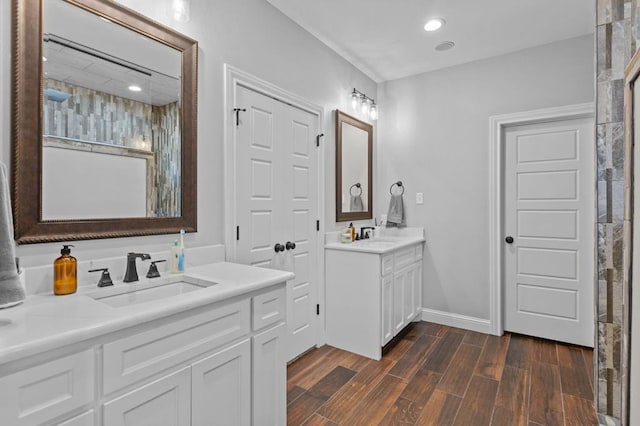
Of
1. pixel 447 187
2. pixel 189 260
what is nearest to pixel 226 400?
pixel 189 260

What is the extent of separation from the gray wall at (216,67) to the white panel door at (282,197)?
0.57ft

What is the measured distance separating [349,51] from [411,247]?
1982mm

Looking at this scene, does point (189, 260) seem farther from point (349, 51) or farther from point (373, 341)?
point (349, 51)

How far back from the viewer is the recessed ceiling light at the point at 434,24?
2.66 m

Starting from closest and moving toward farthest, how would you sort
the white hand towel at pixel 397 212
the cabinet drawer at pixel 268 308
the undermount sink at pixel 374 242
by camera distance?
the cabinet drawer at pixel 268 308
the undermount sink at pixel 374 242
the white hand towel at pixel 397 212

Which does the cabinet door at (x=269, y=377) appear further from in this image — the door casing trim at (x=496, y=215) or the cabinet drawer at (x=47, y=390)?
the door casing trim at (x=496, y=215)

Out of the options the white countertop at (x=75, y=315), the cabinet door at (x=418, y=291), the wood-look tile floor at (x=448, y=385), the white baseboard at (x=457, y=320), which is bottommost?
the wood-look tile floor at (x=448, y=385)

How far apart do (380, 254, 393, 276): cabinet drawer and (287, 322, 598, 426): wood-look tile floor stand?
0.69 meters

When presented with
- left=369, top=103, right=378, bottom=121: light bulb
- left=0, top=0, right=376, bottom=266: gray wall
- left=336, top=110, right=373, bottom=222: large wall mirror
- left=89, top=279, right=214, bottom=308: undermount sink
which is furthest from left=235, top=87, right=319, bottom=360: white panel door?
left=369, top=103, right=378, bottom=121: light bulb

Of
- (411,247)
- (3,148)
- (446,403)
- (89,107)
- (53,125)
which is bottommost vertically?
(446,403)

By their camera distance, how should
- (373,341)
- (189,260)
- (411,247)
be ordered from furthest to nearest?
1. (411,247)
2. (373,341)
3. (189,260)

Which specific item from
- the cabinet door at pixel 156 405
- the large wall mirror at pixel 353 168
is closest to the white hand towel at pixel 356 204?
the large wall mirror at pixel 353 168

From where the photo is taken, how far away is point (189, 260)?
6.13ft

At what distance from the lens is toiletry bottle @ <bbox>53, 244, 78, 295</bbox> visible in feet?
4.38
